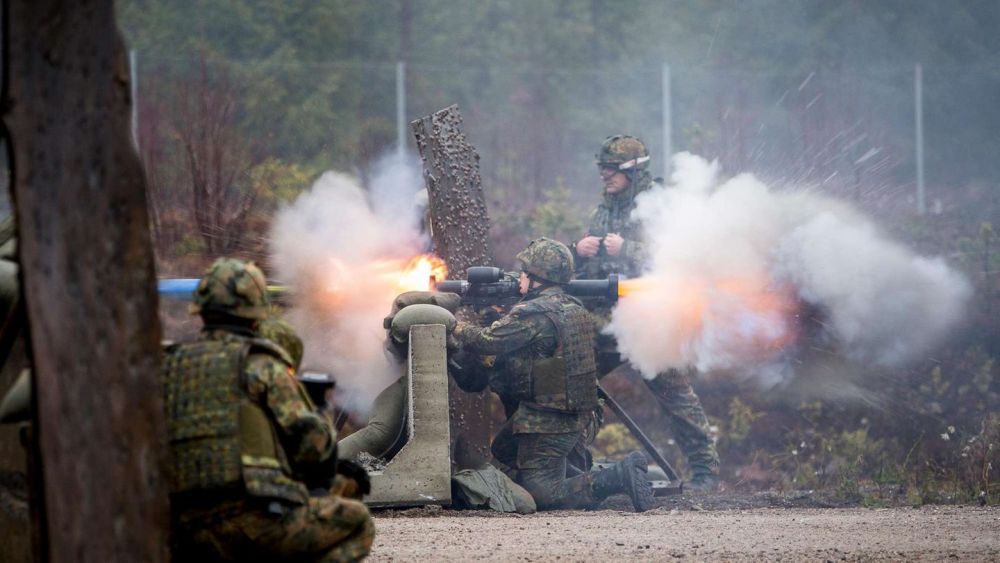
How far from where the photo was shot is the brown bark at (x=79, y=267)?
4.36 metres

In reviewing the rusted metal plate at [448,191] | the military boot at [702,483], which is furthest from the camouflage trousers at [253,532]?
the military boot at [702,483]

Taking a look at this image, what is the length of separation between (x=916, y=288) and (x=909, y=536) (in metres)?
4.22

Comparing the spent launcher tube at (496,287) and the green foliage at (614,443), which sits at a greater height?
the spent launcher tube at (496,287)

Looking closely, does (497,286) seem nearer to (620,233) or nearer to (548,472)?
(548,472)

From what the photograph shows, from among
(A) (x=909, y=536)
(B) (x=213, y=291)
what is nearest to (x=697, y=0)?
(A) (x=909, y=536)

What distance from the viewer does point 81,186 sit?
14.4 feet

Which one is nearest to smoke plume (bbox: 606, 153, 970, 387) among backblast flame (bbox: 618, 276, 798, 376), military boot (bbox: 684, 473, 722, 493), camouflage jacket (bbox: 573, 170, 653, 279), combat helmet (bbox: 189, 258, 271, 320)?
backblast flame (bbox: 618, 276, 798, 376)

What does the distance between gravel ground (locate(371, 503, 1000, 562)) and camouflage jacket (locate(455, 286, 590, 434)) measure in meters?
0.70

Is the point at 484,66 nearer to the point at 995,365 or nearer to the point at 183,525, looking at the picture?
the point at 995,365

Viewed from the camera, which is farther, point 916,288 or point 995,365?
point 995,365

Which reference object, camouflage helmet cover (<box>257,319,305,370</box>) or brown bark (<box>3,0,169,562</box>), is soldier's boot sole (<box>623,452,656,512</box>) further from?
brown bark (<box>3,0,169,562</box>)

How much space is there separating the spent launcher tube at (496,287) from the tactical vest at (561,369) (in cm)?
34

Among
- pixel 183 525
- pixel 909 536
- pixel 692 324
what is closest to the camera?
pixel 183 525

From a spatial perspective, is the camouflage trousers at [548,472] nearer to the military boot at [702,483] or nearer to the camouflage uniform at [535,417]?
the camouflage uniform at [535,417]
